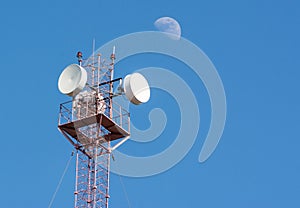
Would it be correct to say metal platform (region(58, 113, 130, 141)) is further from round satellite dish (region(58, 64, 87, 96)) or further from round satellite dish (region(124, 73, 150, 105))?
round satellite dish (region(124, 73, 150, 105))

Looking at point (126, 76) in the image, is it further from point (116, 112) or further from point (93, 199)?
point (93, 199)

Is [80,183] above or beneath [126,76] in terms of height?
beneath

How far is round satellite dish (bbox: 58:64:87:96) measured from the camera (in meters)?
77.6

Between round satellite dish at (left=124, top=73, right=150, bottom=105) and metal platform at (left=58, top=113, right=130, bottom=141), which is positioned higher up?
round satellite dish at (left=124, top=73, right=150, bottom=105)

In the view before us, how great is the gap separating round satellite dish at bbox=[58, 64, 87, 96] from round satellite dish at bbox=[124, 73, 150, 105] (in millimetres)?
2473

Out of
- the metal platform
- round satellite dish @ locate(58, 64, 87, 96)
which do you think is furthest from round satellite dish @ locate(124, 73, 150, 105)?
round satellite dish @ locate(58, 64, 87, 96)

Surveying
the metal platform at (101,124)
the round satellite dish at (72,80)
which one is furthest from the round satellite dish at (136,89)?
the round satellite dish at (72,80)

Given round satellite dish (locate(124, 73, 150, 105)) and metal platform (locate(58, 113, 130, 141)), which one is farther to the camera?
round satellite dish (locate(124, 73, 150, 105))

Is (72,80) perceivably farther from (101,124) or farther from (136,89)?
(136,89)

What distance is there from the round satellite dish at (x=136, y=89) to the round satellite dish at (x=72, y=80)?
97.4 inches

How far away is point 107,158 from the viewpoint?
77.1 metres

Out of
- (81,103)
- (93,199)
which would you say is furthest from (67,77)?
(93,199)

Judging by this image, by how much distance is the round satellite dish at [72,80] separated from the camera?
77.6 meters

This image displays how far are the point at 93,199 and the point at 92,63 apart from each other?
8470 millimetres
